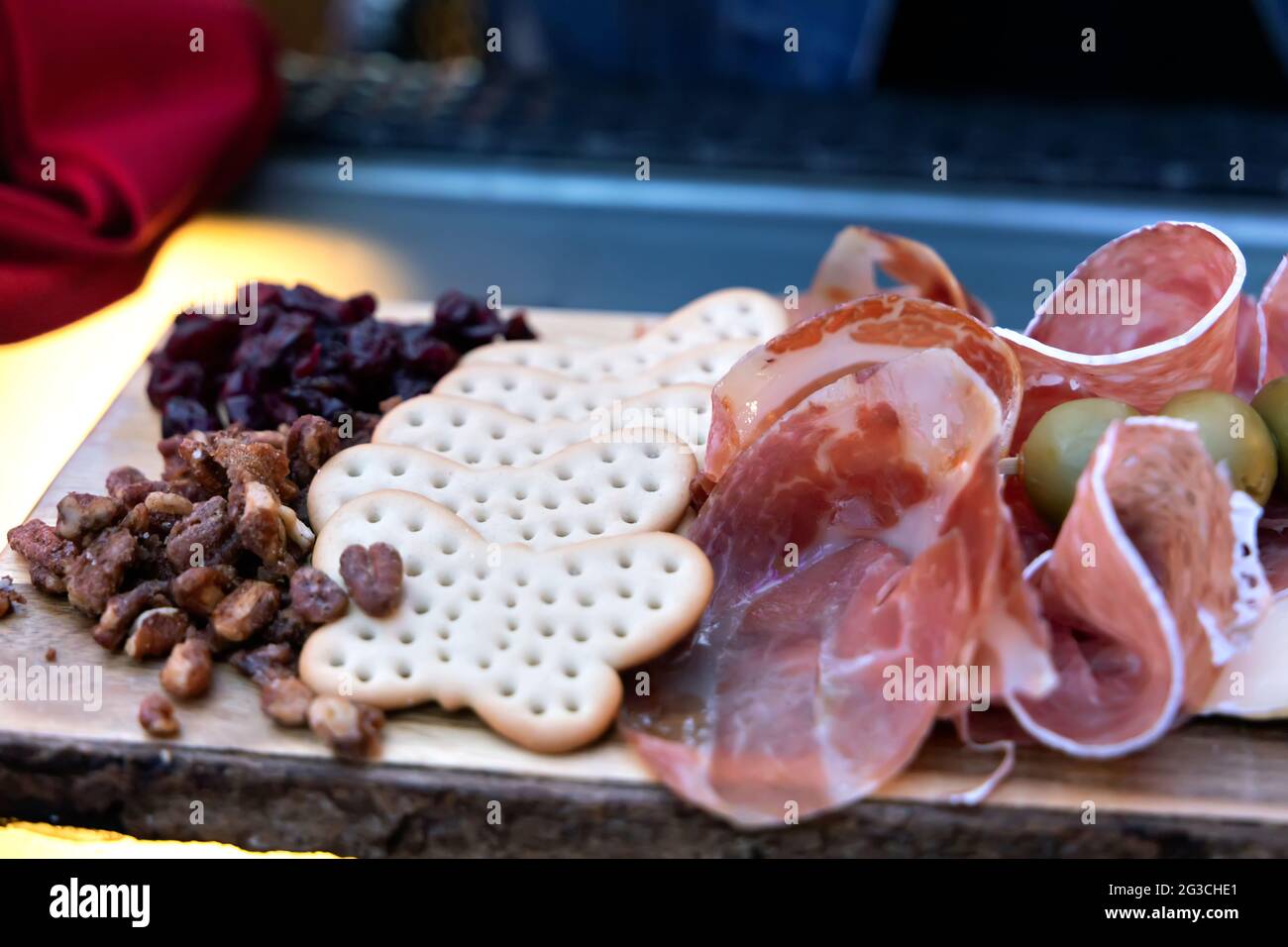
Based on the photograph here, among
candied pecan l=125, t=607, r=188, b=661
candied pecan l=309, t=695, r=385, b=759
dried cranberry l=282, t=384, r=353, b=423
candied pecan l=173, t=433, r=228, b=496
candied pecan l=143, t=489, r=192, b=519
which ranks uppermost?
dried cranberry l=282, t=384, r=353, b=423

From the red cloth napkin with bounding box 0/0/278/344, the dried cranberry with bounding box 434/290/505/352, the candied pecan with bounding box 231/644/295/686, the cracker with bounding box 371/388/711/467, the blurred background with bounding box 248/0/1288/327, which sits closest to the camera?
the candied pecan with bounding box 231/644/295/686

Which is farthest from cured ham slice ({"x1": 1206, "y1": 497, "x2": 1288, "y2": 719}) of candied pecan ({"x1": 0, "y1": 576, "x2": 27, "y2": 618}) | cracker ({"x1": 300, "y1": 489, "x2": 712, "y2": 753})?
candied pecan ({"x1": 0, "y1": 576, "x2": 27, "y2": 618})

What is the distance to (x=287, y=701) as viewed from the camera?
1.00 metres

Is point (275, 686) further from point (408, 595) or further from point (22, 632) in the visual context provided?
point (22, 632)

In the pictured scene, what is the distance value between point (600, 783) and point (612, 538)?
9.3 inches

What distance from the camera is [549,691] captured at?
101 centimetres

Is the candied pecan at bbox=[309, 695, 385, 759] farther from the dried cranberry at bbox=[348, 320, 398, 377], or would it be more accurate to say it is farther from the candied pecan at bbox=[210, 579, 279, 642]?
the dried cranberry at bbox=[348, 320, 398, 377]

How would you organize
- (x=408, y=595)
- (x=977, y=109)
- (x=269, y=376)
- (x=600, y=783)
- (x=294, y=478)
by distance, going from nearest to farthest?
(x=600, y=783), (x=408, y=595), (x=294, y=478), (x=269, y=376), (x=977, y=109)

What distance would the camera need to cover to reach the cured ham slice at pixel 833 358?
114 cm

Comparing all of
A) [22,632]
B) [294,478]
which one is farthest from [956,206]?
[22,632]

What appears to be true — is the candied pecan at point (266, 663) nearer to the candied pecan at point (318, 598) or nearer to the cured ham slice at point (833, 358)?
the candied pecan at point (318, 598)

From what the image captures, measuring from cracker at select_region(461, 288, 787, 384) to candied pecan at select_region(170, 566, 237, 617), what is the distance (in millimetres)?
419

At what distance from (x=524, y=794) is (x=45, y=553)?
532 millimetres

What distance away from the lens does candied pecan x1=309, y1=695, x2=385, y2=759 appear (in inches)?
38.2
